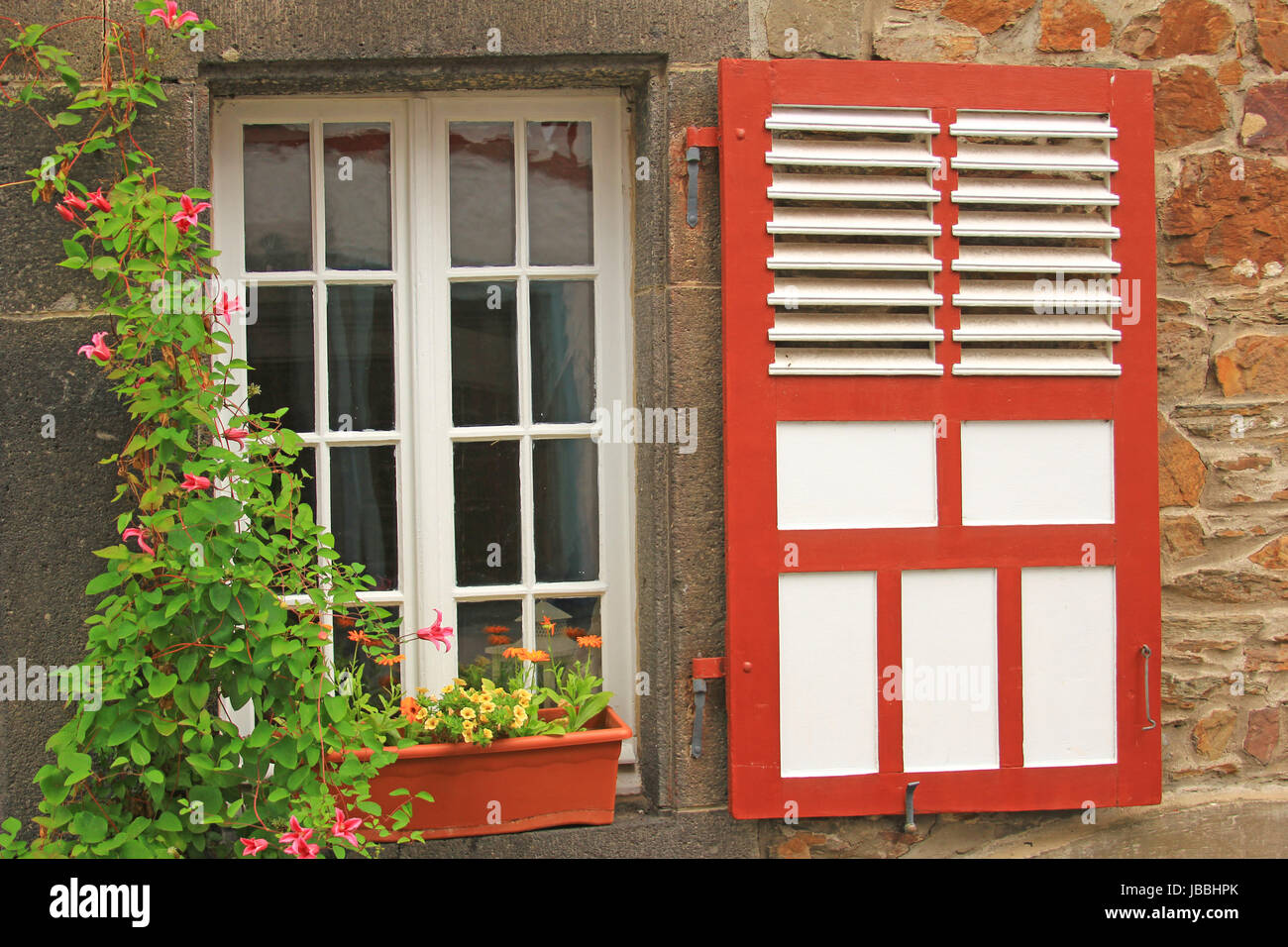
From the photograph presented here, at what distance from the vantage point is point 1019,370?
2.81 meters

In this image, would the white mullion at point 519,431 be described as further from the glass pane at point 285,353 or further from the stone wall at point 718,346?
the glass pane at point 285,353

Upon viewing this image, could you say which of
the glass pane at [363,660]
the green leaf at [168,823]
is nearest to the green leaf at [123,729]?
the green leaf at [168,823]

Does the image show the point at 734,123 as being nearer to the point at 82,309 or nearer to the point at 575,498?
the point at 575,498

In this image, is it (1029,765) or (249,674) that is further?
(1029,765)

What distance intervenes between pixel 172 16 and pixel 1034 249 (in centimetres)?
213

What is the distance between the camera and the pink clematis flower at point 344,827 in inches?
89.8

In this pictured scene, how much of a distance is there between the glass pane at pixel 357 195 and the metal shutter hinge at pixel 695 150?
820 millimetres

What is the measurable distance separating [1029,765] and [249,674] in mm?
1889

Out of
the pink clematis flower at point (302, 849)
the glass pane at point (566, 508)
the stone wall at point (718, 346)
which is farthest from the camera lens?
the glass pane at point (566, 508)

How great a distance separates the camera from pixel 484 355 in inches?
118

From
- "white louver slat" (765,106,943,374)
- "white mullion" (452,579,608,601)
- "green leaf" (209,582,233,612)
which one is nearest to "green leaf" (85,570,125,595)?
"green leaf" (209,582,233,612)

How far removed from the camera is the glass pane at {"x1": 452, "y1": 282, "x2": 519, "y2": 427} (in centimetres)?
299

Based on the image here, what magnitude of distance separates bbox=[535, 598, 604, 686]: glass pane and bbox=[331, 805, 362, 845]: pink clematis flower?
786mm

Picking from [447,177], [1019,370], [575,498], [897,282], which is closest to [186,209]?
[447,177]
